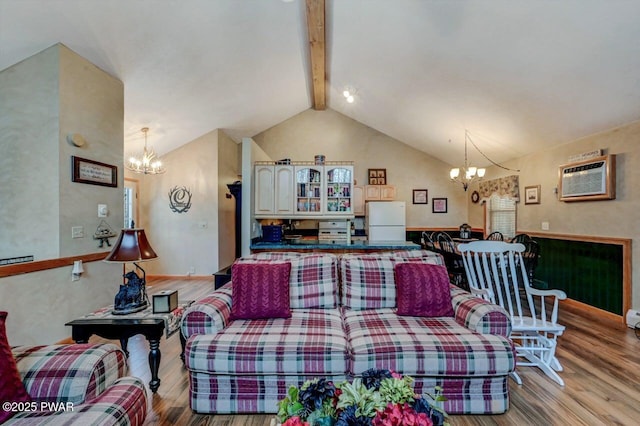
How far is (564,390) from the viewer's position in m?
2.11

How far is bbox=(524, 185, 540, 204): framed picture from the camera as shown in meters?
4.78

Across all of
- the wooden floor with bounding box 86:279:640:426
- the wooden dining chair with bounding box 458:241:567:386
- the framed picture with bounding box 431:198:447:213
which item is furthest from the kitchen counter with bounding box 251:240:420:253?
the framed picture with bounding box 431:198:447:213

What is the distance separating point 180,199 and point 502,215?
6.21m

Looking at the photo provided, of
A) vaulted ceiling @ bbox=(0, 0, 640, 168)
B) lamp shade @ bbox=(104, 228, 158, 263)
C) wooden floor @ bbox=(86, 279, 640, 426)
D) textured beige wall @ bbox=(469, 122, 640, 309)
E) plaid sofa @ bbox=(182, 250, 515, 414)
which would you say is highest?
vaulted ceiling @ bbox=(0, 0, 640, 168)

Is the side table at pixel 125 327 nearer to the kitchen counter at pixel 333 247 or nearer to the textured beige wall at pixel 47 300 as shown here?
the textured beige wall at pixel 47 300

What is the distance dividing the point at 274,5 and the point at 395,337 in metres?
3.43

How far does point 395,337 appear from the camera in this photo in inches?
73.7

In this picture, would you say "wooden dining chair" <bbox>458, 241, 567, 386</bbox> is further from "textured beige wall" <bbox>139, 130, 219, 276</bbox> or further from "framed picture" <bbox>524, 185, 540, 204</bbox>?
"textured beige wall" <bbox>139, 130, 219, 276</bbox>

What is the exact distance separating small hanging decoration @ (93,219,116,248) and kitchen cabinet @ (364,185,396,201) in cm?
495

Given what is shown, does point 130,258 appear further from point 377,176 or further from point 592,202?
point 377,176

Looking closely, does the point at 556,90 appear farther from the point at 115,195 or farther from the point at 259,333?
the point at 115,195

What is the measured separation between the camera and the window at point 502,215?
5488 millimetres

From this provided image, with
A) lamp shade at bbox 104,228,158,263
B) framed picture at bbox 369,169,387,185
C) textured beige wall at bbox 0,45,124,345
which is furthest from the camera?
framed picture at bbox 369,169,387,185

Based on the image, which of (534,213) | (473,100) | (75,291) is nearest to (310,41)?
(473,100)
